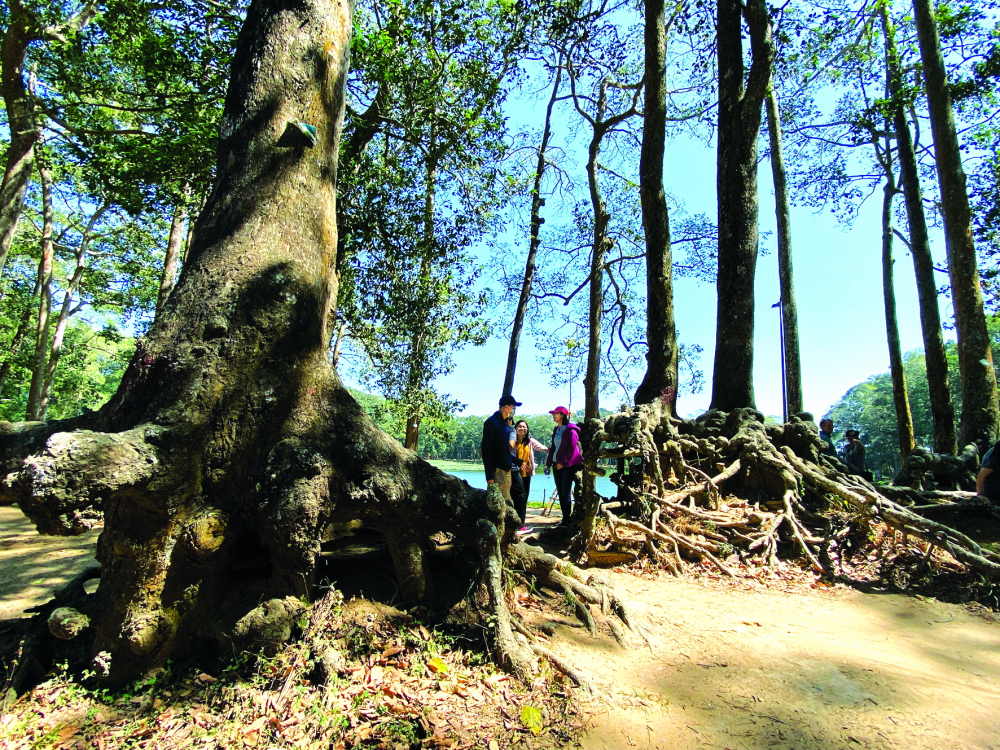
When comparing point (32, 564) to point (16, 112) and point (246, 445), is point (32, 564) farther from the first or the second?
point (16, 112)

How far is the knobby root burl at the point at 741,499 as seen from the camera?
5184mm

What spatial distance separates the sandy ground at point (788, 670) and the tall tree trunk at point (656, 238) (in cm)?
347

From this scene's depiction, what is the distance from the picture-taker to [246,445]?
282 cm

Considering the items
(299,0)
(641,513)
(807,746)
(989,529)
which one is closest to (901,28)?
(989,529)

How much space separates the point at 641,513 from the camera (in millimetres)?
5996

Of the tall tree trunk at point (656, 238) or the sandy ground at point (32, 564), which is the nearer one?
the sandy ground at point (32, 564)

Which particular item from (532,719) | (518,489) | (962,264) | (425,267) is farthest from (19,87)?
(962,264)

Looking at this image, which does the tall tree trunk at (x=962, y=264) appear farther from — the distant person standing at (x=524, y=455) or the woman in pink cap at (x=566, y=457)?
the distant person standing at (x=524, y=455)

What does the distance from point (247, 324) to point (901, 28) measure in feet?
58.7

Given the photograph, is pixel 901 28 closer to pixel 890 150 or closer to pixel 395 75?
pixel 890 150

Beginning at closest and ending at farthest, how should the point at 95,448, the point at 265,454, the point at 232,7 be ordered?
the point at 95,448, the point at 265,454, the point at 232,7

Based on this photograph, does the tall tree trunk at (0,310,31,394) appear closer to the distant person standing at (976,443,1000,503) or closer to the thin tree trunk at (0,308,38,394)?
the thin tree trunk at (0,308,38,394)

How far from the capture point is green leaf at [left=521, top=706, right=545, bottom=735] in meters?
2.31

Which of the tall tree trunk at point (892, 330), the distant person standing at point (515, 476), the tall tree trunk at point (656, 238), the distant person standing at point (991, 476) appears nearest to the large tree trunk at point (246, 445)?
the distant person standing at point (515, 476)
